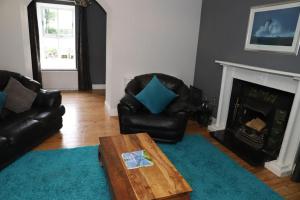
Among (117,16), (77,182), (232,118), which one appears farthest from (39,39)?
(232,118)

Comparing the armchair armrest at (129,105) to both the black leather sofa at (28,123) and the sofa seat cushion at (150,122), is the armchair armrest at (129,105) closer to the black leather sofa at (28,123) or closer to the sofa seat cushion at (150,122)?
the sofa seat cushion at (150,122)

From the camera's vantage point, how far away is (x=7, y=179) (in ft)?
7.54

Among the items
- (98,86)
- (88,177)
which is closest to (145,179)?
(88,177)

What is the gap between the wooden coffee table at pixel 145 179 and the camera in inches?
66.1

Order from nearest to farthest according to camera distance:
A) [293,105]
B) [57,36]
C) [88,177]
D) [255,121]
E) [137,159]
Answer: [137,159], [88,177], [293,105], [255,121], [57,36]

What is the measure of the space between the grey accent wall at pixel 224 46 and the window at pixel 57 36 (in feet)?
11.7

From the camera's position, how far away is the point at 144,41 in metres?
4.17

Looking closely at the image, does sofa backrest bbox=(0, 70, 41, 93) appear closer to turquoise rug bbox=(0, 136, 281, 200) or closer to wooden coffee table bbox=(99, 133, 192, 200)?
turquoise rug bbox=(0, 136, 281, 200)

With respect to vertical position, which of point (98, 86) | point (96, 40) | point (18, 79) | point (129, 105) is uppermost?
point (96, 40)

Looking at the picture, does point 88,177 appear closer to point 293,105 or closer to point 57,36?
point 293,105

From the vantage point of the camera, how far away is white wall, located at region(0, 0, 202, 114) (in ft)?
12.5

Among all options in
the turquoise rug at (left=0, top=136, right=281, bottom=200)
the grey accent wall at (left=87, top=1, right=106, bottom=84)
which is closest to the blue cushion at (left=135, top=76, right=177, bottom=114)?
the turquoise rug at (left=0, top=136, right=281, bottom=200)

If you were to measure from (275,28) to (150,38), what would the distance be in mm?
2155

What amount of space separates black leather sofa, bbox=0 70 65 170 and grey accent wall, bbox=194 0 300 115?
109 inches
